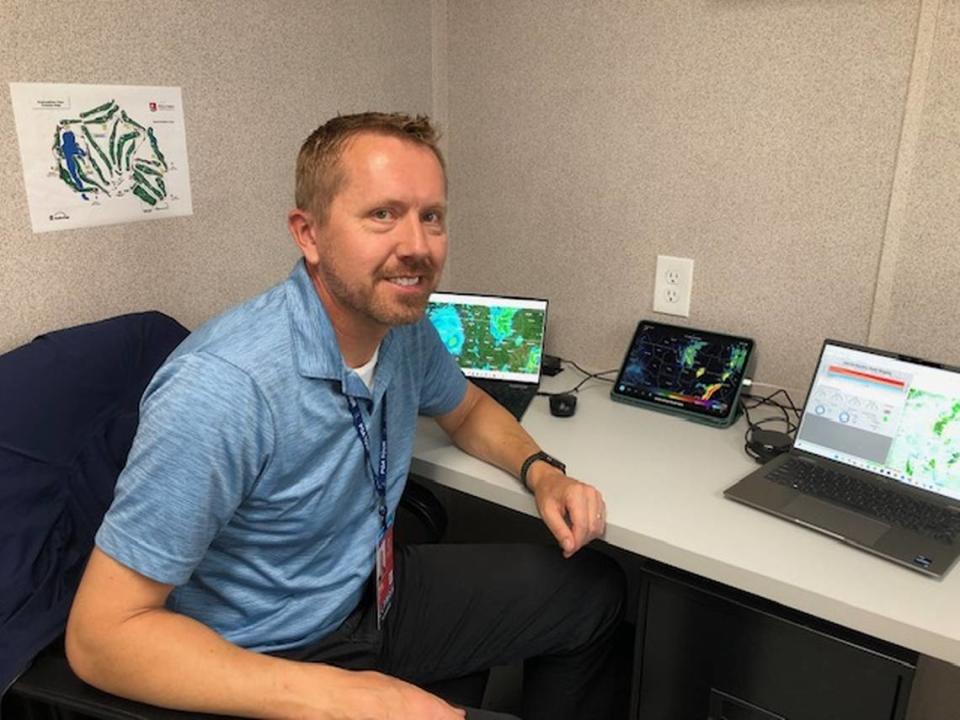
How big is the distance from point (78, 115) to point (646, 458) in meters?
1.11

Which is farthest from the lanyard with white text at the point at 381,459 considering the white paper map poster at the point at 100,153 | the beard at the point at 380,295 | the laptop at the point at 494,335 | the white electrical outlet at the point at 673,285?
the white electrical outlet at the point at 673,285

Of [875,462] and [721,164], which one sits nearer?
[875,462]

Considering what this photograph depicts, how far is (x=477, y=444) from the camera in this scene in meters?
1.38

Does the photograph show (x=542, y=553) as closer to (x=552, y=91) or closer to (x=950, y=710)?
(x=950, y=710)

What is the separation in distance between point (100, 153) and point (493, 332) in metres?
0.84

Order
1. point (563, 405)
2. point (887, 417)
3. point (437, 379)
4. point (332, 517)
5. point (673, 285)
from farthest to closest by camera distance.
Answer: point (673, 285) < point (563, 405) < point (437, 379) < point (887, 417) < point (332, 517)

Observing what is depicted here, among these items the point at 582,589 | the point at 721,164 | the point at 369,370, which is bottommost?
the point at 582,589

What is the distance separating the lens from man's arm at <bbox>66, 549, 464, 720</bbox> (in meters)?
0.87

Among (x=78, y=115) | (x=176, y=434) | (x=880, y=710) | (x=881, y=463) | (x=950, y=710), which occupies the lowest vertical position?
(x=950, y=710)

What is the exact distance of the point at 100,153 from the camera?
4.31 feet

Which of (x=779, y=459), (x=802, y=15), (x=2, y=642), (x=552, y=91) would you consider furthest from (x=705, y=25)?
(x=2, y=642)

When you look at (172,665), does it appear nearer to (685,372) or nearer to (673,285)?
(685,372)

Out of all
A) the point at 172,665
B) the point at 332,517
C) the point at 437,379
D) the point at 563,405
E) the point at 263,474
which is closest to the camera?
the point at 172,665

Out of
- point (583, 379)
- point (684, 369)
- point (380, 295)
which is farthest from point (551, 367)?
point (380, 295)
